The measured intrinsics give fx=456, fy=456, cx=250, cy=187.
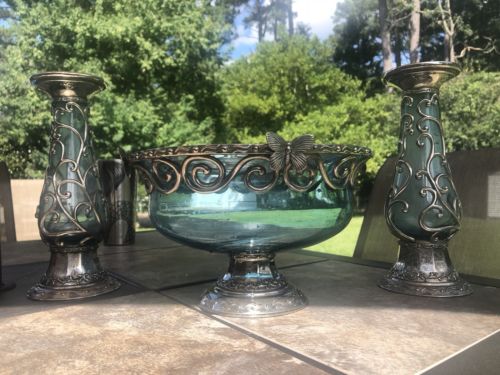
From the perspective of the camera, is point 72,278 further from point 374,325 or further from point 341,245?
point 341,245

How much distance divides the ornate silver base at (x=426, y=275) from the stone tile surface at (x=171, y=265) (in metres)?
0.29

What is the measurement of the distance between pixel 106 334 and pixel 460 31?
10733 millimetres

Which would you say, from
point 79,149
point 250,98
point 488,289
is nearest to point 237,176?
point 79,149

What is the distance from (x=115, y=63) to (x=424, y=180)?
700cm

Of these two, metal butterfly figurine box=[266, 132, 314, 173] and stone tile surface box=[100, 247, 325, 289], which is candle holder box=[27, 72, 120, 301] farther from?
metal butterfly figurine box=[266, 132, 314, 173]

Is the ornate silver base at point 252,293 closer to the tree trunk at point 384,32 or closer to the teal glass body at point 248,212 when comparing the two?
the teal glass body at point 248,212

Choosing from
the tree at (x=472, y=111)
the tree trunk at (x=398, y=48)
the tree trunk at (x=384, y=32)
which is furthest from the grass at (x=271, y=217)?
the tree trunk at (x=398, y=48)

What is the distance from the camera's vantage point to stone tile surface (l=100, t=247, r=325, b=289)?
0.85 m

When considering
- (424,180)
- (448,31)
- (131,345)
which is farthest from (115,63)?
(131,345)

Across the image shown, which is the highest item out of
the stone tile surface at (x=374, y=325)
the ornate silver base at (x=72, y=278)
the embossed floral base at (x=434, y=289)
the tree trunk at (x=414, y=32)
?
the tree trunk at (x=414, y=32)

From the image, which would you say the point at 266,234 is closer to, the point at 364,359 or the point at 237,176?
the point at 237,176

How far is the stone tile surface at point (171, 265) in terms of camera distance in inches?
33.3

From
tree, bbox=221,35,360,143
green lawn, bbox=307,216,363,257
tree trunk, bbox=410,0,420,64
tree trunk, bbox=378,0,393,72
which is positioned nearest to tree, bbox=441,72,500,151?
tree trunk, bbox=410,0,420,64

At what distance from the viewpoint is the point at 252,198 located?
0.58 m
